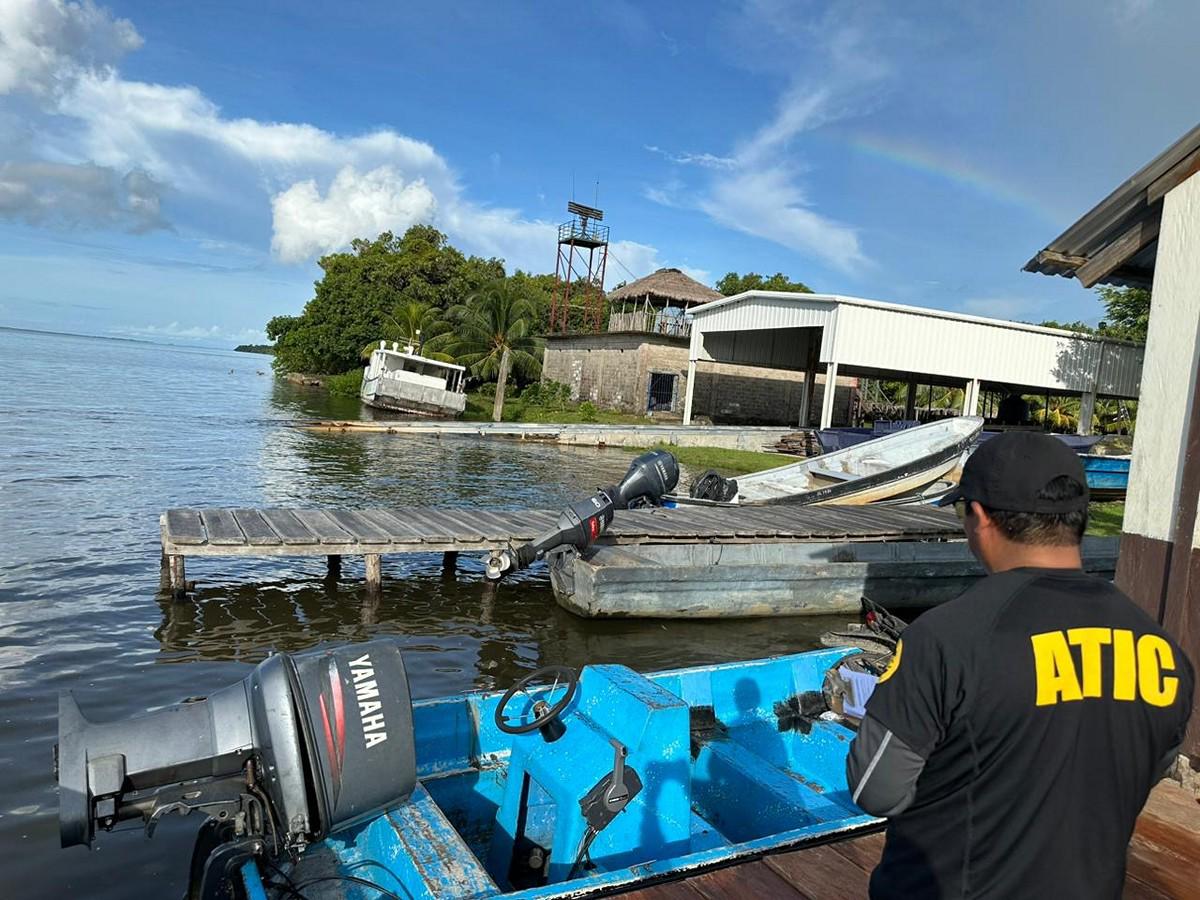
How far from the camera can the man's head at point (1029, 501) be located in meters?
1.79

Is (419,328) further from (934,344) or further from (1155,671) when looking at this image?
(1155,671)

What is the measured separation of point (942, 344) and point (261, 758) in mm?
25337

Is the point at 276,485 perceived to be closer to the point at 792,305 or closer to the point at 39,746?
the point at 39,746

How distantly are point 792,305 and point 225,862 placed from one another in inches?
955

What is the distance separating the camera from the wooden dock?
907 centimetres

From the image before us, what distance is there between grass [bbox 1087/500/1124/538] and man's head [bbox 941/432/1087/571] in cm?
1429

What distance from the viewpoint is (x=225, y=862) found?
10.0ft

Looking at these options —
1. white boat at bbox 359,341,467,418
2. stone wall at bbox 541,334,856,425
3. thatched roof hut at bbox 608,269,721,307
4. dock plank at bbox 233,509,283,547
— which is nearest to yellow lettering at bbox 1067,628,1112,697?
dock plank at bbox 233,509,283,547

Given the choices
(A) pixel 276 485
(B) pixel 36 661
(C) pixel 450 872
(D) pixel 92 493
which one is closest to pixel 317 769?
(C) pixel 450 872

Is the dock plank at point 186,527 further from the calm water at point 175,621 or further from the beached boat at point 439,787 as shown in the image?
the beached boat at point 439,787

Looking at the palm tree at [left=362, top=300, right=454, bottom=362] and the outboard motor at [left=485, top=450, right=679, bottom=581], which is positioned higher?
the palm tree at [left=362, top=300, right=454, bottom=362]

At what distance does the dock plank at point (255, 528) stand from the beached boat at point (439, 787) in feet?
17.2

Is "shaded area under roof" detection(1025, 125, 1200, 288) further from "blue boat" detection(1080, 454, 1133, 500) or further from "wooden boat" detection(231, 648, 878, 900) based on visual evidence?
"blue boat" detection(1080, 454, 1133, 500)

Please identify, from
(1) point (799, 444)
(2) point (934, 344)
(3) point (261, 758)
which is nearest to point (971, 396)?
(2) point (934, 344)
